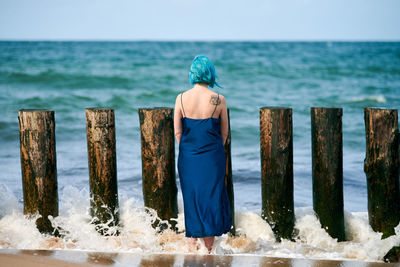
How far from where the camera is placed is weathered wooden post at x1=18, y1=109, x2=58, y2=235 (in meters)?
3.72

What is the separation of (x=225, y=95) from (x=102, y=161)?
35.9ft

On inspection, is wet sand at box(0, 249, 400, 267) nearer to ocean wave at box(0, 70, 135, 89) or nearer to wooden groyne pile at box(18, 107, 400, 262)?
wooden groyne pile at box(18, 107, 400, 262)

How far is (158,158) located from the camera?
3.74m

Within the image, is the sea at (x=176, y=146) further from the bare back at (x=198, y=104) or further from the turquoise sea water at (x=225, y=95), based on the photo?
the bare back at (x=198, y=104)

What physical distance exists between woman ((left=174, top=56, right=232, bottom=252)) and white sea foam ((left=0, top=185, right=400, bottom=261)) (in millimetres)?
261

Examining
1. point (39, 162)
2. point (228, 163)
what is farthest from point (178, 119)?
point (39, 162)

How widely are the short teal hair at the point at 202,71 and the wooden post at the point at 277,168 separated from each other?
0.66 meters

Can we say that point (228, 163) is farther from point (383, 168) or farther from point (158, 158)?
point (383, 168)

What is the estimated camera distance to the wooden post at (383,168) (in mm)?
3693

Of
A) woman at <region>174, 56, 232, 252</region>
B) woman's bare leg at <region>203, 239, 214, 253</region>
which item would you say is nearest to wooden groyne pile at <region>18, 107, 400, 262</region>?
woman at <region>174, 56, 232, 252</region>

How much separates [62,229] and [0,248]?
0.53 metres

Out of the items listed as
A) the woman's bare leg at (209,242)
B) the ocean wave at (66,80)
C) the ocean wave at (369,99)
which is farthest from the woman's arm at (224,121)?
the ocean wave at (66,80)

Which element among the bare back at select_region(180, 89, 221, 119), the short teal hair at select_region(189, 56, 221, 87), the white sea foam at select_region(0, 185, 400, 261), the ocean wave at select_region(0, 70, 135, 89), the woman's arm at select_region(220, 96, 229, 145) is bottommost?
the white sea foam at select_region(0, 185, 400, 261)

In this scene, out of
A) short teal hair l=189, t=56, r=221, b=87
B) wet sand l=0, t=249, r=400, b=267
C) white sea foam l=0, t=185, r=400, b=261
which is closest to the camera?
wet sand l=0, t=249, r=400, b=267
